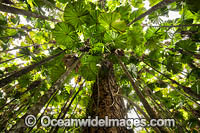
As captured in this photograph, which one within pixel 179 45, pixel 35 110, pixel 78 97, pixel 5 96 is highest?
pixel 179 45

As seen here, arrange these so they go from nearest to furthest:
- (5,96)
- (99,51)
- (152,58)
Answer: (99,51)
(152,58)
(5,96)

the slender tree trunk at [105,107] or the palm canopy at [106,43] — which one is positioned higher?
the palm canopy at [106,43]

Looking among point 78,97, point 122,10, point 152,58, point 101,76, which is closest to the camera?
point 122,10

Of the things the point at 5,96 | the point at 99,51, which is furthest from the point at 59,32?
the point at 5,96

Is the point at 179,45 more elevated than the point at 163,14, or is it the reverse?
the point at 163,14

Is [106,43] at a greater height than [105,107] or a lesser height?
greater

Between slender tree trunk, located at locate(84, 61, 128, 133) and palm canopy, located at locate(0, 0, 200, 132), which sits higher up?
palm canopy, located at locate(0, 0, 200, 132)

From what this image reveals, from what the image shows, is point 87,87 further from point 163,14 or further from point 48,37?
point 163,14

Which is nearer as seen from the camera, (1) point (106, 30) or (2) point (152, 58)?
(1) point (106, 30)

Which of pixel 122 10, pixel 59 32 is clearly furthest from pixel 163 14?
pixel 59 32

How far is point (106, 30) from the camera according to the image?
59.7 inches

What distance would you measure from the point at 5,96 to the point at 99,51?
282cm

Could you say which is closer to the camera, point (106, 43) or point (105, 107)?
point (105, 107)

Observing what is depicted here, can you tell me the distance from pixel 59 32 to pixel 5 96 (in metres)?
2.53
